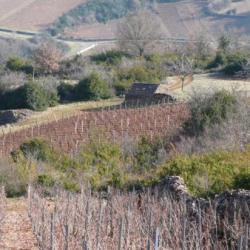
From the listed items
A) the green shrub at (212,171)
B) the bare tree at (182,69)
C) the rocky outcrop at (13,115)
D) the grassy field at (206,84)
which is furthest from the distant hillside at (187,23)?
the green shrub at (212,171)

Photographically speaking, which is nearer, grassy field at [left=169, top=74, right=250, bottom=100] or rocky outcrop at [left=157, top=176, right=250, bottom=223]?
rocky outcrop at [left=157, top=176, right=250, bottom=223]

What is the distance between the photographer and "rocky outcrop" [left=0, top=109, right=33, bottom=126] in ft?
128

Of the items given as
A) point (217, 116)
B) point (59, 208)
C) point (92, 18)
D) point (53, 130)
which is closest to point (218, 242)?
point (59, 208)

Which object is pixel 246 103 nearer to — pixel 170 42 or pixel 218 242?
pixel 218 242

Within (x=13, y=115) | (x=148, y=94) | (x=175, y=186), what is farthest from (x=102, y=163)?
(x=148, y=94)

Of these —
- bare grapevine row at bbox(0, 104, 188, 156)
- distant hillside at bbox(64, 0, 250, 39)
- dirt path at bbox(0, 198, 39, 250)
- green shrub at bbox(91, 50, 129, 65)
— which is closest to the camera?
dirt path at bbox(0, 198, 39, 250)

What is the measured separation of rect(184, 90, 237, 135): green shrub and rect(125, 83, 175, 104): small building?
33.6 feet

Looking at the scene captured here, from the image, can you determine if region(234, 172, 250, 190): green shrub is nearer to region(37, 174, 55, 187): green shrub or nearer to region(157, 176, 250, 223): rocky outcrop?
region(157, 176, 250, 223): rocky outcrop

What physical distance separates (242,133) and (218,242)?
13.3 metres

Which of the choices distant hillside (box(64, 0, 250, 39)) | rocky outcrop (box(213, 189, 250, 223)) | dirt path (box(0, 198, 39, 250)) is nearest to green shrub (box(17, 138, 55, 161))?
dirt path (box(0, 198, 39, 250))

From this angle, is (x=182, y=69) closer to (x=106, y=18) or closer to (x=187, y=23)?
(x=187, y=23)

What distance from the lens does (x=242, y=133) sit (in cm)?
2423

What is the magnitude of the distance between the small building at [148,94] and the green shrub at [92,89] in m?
1.99

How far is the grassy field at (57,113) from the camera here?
36.1 metres
